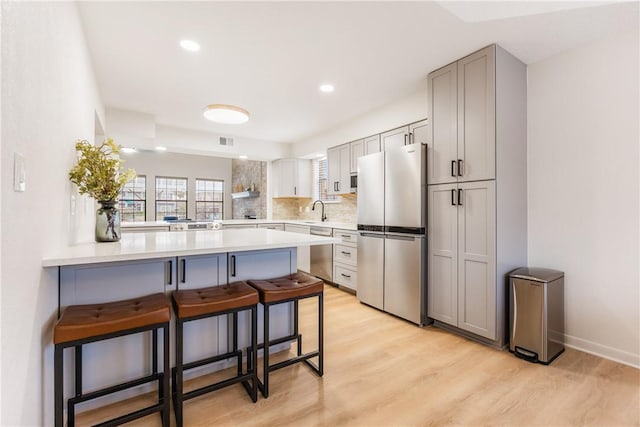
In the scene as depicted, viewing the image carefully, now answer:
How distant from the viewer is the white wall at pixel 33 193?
93 cm

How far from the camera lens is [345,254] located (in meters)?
4.19

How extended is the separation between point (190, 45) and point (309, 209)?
13.1 feet

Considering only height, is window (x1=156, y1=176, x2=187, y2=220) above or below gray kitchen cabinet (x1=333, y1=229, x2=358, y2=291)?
above

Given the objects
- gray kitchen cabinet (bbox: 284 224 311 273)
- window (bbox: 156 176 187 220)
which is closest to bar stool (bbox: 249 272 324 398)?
gray kitchen cabinet (bbox: 284 224 311 273)

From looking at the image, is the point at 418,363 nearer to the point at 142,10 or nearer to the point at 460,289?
the point at 460,289

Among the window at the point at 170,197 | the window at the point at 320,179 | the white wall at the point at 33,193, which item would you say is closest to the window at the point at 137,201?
the window at the point at 170,197

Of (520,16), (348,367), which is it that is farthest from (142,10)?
(348,367)

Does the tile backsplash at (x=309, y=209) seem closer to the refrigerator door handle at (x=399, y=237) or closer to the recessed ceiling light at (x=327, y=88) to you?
the refrigerator door handle at (x=399, y=237)

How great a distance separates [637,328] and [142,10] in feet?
14.0

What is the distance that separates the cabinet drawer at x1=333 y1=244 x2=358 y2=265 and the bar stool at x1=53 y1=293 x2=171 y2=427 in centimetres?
266

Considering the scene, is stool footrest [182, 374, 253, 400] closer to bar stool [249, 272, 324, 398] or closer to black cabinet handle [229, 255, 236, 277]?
bar stool [249, 272, 324, 398]

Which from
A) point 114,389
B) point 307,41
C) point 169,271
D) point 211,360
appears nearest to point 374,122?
point 307,41

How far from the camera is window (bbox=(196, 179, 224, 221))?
33.9 ft

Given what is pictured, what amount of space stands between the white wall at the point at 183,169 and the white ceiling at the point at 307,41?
6516 mm
